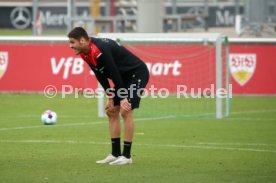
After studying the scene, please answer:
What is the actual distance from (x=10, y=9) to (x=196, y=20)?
27.6 feet

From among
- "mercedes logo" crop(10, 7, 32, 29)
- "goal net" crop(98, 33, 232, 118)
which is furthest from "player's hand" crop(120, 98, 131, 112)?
"mercedes logo" crop(10, 7, 32, 29)

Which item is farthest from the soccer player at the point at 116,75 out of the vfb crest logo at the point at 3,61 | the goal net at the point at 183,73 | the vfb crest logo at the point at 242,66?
the vfb crest logo at the point at 3,61

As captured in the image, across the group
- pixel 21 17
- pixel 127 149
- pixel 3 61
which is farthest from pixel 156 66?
pixel 21 17

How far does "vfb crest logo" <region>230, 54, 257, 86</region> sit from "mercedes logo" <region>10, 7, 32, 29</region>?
16321mm

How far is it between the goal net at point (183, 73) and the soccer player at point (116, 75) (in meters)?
7.02

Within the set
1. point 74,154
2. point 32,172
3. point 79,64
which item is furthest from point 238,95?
point 32,172

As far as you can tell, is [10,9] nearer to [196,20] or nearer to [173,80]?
[196,20]

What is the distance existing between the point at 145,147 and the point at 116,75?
2799mm

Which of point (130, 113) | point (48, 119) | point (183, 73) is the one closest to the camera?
point (130, 113)

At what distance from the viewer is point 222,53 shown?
822 inches

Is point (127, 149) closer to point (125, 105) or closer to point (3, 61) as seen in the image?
point (125, 105)

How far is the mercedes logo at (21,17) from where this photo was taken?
38.0 metres

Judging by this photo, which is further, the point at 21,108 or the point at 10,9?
the point at 10,9

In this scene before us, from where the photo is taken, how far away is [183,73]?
2225cm
